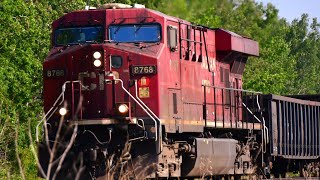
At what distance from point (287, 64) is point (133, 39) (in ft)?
156

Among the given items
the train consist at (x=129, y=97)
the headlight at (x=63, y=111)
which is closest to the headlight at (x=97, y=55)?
the train consist at (x=129, y=97)

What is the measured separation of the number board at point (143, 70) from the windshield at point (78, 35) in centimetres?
91

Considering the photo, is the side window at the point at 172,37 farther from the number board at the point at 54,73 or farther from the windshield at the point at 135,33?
the number board at the point at 54,73

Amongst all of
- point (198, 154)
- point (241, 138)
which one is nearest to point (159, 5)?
point (241, 138)

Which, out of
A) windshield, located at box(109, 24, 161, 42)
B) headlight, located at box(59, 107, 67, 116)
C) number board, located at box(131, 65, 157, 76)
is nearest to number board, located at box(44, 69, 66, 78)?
headlight, located at box(59, 107, 67, 116)

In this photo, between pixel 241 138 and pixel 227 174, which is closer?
pixel 227 174

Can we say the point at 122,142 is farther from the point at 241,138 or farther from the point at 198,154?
the point at 241,138

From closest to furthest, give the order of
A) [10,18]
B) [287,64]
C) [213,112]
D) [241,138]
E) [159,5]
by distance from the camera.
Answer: [213,112], [241,138], [10,18], [159,5], [287,64]

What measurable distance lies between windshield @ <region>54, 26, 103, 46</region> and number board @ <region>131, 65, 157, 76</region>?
0.91 meters

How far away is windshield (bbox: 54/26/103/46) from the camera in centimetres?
1714

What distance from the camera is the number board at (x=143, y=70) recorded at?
660 inches

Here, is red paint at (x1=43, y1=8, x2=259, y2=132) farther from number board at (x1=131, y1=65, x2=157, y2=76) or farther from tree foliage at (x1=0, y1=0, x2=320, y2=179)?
tree foliage at (x1=0, y1=0, x2=320, y2=179)

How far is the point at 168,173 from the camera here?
56.0 ft

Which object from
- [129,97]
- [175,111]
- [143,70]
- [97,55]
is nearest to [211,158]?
[175,111]
